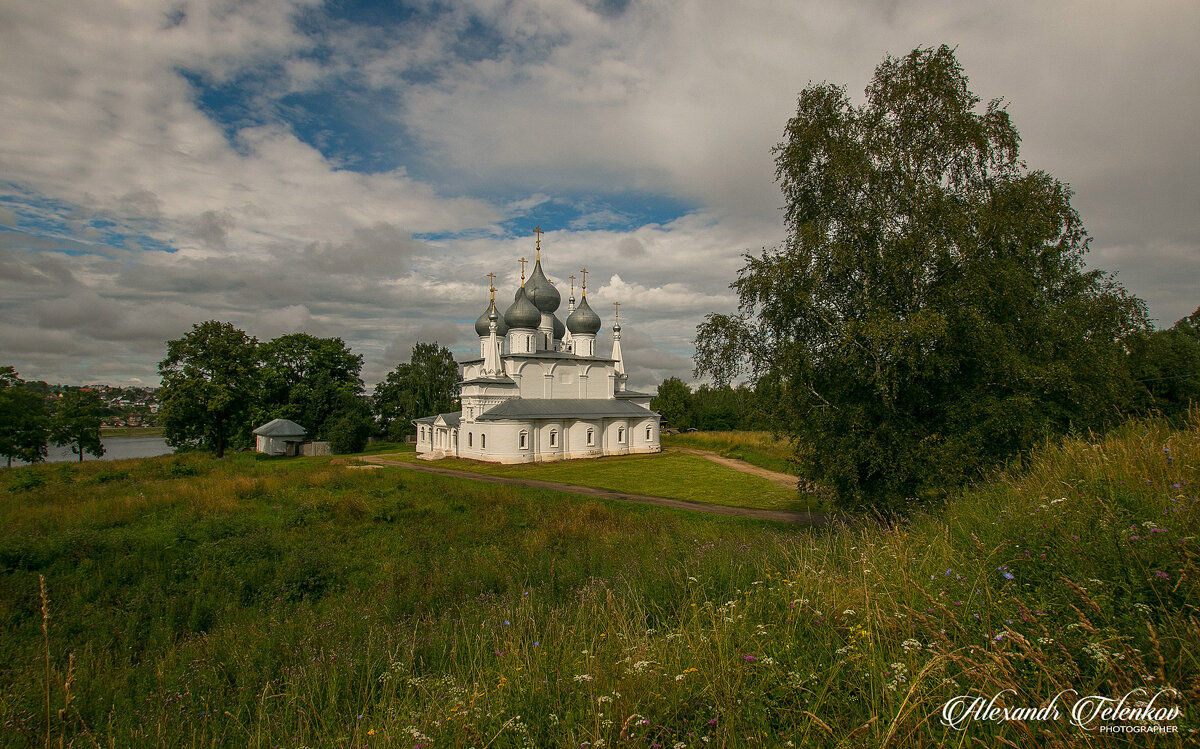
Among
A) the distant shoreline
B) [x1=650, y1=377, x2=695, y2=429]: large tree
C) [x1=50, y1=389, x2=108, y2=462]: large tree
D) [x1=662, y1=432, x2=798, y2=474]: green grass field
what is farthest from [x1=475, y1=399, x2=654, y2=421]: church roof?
the distant shoreline

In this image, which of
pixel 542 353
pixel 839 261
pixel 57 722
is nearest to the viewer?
pixel 57 722

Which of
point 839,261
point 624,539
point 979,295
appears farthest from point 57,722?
point 979,295

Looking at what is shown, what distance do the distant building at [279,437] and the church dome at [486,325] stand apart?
17.7 m

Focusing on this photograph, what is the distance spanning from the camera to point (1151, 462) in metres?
5.29

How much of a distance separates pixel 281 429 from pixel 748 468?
124 feet

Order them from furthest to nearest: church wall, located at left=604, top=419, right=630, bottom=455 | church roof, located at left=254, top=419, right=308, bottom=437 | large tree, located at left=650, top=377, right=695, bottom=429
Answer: large tree, located at left=650, top=377, right=695, bottom=429 → church roof, located at left=254, top=419, right=308, bottom=437 → church wall, located at left=604, top=419, right=630, bottom=455

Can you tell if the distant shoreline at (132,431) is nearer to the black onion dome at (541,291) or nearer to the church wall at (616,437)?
the black onion dome at (541,291)

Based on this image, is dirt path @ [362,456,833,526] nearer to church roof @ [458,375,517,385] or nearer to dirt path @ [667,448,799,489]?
dirt path @ [667,448,799,489]

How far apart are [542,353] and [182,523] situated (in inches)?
1198

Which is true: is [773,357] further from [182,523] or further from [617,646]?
[182,523]

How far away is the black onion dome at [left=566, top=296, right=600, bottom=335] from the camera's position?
45938 mm

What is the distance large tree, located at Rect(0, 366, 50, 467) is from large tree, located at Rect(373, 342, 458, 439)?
25.6m

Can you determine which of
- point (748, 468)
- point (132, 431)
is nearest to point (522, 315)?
point (748, 468)

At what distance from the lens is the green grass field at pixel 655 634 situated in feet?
9.46
